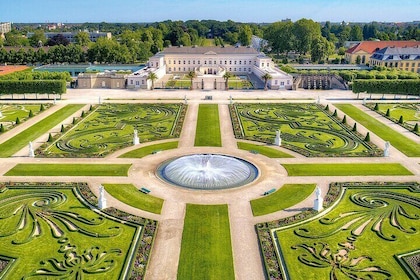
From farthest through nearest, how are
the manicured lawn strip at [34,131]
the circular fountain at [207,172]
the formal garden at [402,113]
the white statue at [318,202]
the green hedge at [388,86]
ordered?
the green hedge at [388,86] → the formal garden at [402,113] → the manicured lawn strip at [34,131] → the circular fountain at [207,172] → the white statue at [318,202]

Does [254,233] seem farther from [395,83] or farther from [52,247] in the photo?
[395,83]

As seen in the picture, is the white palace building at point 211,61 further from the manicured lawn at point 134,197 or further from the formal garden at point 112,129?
the manicured lawn at point 134,197

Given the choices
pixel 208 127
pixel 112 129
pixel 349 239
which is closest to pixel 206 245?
pixel 349 239

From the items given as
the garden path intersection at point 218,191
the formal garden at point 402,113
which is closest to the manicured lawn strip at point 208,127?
the garden path intersection at point 218,191

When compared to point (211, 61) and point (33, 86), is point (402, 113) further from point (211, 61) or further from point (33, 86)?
point (211, 61)

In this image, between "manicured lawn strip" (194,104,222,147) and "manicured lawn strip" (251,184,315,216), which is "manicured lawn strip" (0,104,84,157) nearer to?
"manicured lawn strip" (194,104,222,147)

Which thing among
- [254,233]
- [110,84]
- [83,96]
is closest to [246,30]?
[110,84]
